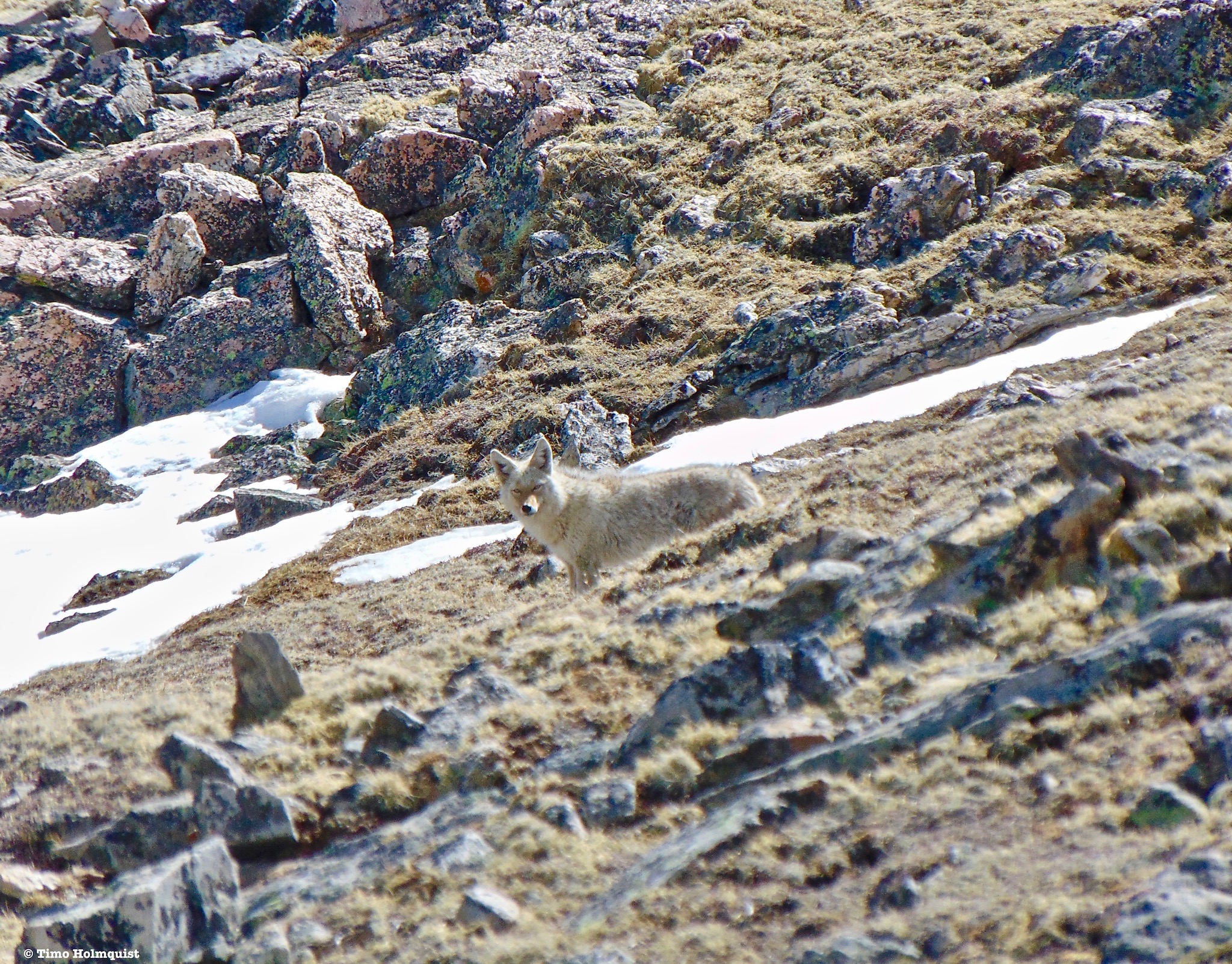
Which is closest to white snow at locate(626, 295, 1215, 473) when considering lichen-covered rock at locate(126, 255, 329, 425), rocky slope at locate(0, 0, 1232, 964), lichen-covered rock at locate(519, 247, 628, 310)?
rocky slope at locate(0, 0, 1232, 964)

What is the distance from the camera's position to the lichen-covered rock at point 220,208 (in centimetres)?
3450

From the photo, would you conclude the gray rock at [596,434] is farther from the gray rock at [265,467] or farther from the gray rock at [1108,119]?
the gray rock at [1108,119]

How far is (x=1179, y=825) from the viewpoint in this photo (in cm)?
446

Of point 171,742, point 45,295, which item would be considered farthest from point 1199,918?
point 45,295

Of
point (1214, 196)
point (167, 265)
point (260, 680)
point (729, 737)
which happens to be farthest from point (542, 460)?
point (167, 265)

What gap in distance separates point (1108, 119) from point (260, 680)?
87.2 ft

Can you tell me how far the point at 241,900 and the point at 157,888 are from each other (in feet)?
1.91

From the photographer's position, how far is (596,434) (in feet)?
70.4

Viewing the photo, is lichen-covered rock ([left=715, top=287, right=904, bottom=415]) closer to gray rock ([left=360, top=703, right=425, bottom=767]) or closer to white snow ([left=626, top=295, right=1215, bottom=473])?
white snow ([left=626, top=295, right=1215, bottom=473])

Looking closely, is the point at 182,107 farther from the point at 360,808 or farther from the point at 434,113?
the point at 360,808

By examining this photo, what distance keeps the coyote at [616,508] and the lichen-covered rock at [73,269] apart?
1057 inches

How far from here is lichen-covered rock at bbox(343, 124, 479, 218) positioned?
118 feet

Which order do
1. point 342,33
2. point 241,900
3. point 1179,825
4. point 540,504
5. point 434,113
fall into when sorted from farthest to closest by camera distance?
point 342,33, point 434,113, point 540,504, point 241,900, point 1179,825

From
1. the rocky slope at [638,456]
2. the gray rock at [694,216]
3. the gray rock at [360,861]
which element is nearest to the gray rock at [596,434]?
the rocky slope at [638,456]
